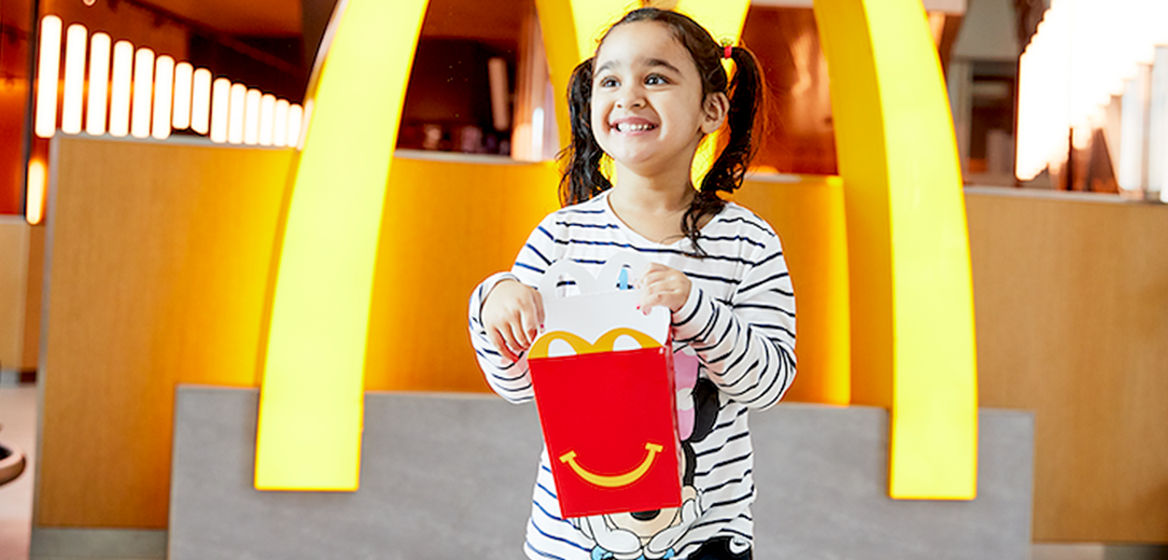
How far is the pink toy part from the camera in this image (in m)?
0.94

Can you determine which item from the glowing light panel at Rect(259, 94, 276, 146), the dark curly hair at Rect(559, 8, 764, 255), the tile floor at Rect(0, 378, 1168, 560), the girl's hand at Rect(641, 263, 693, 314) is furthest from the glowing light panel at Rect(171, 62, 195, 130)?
the girl's hand at Rect(641, 263, 693, 314)

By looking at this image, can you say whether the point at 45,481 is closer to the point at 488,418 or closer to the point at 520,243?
the point at 488,418

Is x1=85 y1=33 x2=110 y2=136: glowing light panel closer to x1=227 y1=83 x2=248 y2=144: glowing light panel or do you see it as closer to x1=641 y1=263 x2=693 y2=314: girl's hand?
x1=227 y1=83 x2=248 y2=144: glowing light panel

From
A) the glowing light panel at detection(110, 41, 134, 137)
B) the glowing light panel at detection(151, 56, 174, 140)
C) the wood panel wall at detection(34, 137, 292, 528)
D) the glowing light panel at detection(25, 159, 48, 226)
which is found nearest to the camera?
the wood panel wall at detection(34, 137, 292, 528)

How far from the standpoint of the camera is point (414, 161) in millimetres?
2691

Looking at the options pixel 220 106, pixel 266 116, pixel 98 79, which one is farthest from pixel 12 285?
pixel 266 116

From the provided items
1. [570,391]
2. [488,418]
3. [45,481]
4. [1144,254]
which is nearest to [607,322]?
[570,391]

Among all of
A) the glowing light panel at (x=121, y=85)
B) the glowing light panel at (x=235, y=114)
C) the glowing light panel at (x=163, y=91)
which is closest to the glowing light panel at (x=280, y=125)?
the glowing light panel at (x=235, y=114)

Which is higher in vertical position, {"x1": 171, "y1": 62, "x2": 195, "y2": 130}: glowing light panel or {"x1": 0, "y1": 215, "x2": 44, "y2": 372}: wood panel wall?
{"x1": 171, "y1": 62, "x2": 195, "y2": 130}: glowing light panel

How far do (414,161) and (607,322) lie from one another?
1.94 m

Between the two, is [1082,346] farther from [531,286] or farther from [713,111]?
[531,286]

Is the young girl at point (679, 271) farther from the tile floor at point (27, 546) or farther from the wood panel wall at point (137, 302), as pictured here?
the tile floor at point (27, 546)

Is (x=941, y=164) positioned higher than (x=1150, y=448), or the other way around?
(x=941, y=164)

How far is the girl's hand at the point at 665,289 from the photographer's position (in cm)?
83
